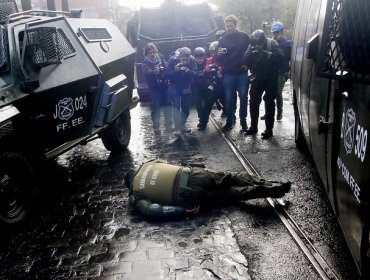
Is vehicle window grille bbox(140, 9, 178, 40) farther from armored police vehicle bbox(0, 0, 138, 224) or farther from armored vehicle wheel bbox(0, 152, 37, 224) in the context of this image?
armored vehicle wheel bbox(0, 152, 37, 224)

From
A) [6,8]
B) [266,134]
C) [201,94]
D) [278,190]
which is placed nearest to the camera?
[278,190]

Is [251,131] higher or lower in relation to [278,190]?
lower

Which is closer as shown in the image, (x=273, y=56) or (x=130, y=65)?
Result: (x=273, y=56)

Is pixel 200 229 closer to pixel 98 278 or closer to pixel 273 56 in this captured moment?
pixel 98 278

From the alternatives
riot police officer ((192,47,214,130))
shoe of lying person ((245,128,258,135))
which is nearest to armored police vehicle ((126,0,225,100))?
riot police officer ((192,47,214,130))

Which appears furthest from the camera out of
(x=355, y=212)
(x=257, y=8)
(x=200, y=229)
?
(x=257, y=8)

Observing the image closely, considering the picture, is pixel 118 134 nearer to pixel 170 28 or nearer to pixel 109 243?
pixel 109 243

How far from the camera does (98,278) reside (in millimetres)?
3445

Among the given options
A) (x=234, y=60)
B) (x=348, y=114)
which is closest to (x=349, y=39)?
(x=348, y=114)

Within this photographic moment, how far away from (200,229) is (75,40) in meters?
3.38

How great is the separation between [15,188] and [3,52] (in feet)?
5.22

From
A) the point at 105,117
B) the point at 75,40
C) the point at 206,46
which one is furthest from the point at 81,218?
the point at 206,46

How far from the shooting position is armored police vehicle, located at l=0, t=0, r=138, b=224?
4363 mm

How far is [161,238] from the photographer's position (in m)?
4.05
